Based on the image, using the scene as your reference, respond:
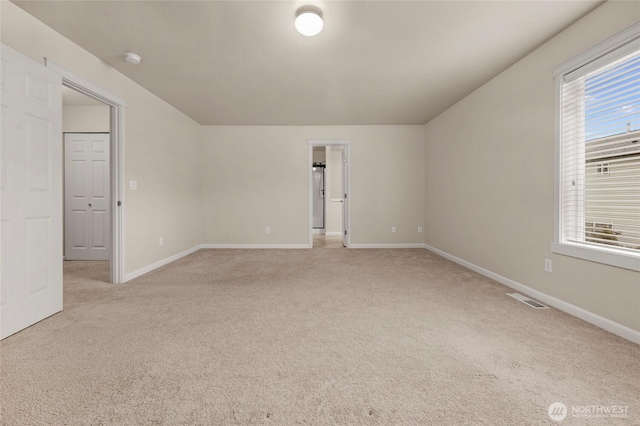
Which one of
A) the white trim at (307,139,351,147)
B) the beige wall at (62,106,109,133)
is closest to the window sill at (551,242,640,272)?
the white trim at (307,139,351,147)

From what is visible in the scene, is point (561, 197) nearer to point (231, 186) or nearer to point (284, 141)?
point (284, 141)

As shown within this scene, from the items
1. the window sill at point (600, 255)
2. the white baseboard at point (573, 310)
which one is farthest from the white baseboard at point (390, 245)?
the window sill at point (600, 255)

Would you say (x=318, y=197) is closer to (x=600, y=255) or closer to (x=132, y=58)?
(x=132, y=58)

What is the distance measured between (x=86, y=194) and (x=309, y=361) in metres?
5.03

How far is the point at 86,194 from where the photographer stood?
4.48m

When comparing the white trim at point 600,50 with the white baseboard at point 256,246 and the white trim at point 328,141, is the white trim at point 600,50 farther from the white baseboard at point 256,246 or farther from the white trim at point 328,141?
the white baseboard at point 256,246

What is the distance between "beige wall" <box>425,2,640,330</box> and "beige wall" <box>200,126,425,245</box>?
1112 mm

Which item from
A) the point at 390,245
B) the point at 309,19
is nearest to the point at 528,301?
the point at 390,245

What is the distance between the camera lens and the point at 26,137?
6.67ft

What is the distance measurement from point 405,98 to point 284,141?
2.50m

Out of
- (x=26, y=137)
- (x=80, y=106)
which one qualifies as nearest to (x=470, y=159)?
(x=26, y=137)

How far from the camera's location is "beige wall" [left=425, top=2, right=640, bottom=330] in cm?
200

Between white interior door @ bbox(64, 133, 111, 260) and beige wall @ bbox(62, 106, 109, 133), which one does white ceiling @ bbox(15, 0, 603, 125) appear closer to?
beige wall @ bbox(62, 106, 109, 133)

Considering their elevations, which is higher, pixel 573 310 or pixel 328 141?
pixel 328 141
